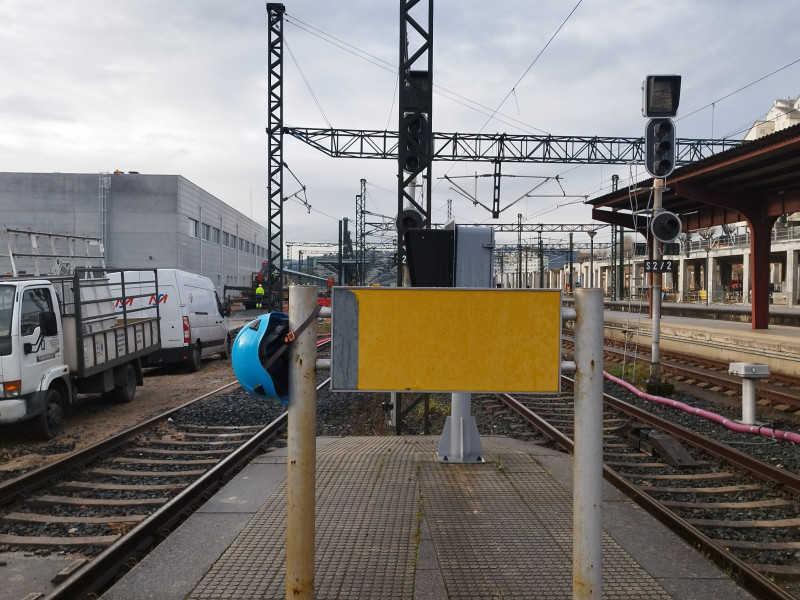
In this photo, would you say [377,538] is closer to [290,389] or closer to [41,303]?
[290,389]

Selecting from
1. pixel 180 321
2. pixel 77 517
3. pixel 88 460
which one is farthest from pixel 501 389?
pixel 180 321

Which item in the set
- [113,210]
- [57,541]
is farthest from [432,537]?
[113,210]

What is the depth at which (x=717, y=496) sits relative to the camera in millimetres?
5680

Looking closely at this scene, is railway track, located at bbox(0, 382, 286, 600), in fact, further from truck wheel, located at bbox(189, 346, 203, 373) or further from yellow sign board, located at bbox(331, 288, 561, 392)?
truck wheel, located at bbox(189, 346, 203, 373)

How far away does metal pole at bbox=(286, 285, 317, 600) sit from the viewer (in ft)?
7.70

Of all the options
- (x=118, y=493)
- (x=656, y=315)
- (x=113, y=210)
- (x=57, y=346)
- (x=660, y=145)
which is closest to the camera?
(x=118, y=493)

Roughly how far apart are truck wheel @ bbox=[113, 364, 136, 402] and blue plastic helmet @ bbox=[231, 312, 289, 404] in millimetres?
10105

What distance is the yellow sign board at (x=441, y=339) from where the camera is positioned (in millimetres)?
2367

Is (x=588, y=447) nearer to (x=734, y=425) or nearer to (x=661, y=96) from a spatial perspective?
(x=734, y=425)

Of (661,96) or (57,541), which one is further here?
(661,96)

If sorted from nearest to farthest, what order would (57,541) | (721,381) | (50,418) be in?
(57,541) → (50,418) → (721,381)

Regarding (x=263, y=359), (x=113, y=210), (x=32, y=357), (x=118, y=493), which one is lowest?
(x=118, y=493)

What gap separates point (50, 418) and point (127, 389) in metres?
3.03

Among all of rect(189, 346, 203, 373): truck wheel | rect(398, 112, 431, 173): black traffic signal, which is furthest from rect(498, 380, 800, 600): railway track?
rect(189, 346, 203, 373): truck wheel
